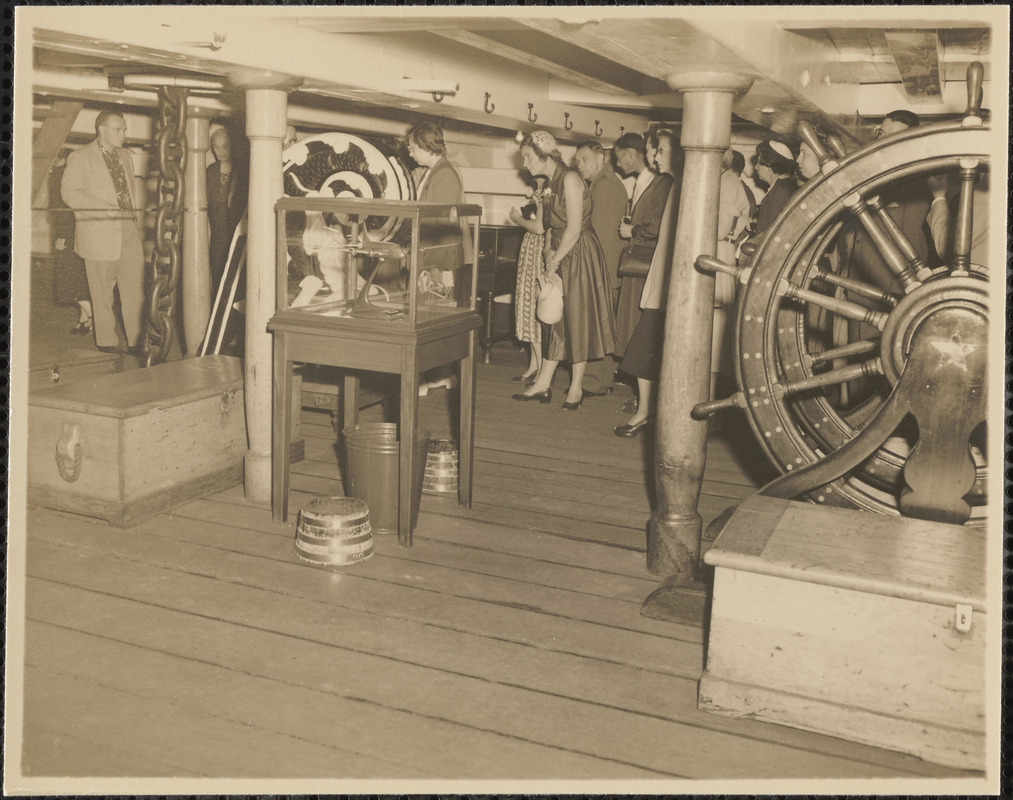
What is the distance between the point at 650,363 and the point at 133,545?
273cm

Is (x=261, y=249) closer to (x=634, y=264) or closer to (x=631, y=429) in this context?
(x=631, y=429)

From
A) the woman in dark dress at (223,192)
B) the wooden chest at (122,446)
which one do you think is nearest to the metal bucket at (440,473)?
the wooden chest at (122,446)

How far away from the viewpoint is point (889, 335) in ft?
9.11

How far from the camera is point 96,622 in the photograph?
2.77 meters

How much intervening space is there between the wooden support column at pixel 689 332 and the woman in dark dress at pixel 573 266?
2.40m

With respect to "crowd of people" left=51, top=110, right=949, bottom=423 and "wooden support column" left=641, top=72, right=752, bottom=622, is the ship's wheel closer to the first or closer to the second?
"wooden support column" left=641, top=72, right=752, bottom=622

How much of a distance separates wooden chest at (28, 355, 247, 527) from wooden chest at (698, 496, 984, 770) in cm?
213

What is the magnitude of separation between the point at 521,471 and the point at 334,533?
133cm

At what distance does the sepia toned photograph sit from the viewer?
2.19 metres

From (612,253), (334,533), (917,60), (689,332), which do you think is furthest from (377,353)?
(612,253)

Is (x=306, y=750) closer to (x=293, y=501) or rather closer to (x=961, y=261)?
(x=293, y=501)

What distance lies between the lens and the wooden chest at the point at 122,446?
349 centimetres

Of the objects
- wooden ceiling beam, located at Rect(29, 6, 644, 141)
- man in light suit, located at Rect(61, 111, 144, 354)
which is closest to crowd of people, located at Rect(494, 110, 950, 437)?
wooden ceiling beam, located at Rect(29, 6, 644, 141)

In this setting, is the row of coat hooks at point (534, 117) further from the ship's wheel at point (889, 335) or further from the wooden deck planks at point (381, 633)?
the wooden deck planks at point (381, 633)
